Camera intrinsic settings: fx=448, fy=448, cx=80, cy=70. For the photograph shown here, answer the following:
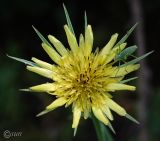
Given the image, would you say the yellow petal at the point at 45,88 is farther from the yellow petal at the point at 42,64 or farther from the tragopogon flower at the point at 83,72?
the yellow petal at the point at 42,64

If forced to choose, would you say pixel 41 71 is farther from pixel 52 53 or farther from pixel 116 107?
Result: pixel 116 107

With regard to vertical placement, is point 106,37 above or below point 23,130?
above

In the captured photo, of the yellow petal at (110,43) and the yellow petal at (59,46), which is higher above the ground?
the yellow petal at (59,46)

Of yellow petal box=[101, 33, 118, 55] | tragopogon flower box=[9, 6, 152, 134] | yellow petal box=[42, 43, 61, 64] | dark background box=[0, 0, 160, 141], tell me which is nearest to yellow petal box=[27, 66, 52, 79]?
tragopogon flower box=[9, 6, 152, 134]

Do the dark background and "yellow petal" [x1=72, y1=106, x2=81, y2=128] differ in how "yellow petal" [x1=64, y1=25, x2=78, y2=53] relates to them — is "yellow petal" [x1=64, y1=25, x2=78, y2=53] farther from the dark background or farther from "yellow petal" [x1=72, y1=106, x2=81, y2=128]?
the dark background

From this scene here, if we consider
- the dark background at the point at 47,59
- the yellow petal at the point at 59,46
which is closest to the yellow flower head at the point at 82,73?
the yellow petal at the point at 59,46

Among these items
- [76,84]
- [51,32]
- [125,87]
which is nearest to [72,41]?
[76,84]

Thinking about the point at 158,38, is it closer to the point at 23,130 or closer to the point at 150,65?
the point at 150,65
